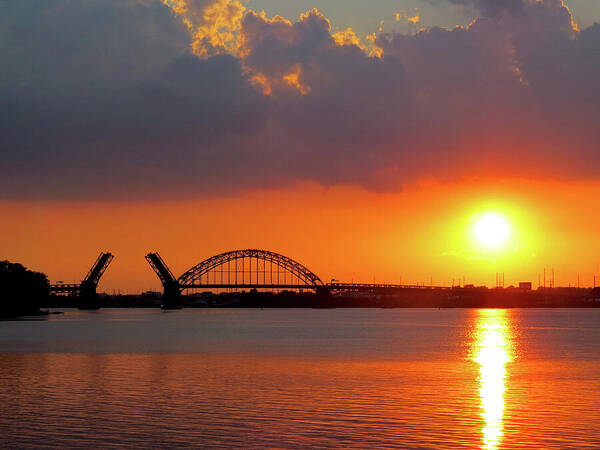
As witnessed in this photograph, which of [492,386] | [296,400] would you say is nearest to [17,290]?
[492,386]

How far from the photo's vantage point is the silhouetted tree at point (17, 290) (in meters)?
159

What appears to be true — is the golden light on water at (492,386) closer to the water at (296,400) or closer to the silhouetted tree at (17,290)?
the water at (296,400)

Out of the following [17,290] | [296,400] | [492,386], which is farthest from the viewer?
[17,290]

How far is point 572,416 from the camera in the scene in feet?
111

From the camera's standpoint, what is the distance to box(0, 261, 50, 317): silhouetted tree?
159m

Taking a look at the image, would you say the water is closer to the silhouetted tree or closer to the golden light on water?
the golden light on water

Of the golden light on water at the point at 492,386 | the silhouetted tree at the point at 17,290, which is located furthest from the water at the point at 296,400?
the silhouetted tree at the point at 17,290

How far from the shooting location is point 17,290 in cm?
16112

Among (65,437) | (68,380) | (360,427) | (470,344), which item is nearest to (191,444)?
(65,437)

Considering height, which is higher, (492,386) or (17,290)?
(17,290)

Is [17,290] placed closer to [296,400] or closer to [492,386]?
[492,386]

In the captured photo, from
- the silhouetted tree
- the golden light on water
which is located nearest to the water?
the golden light on water

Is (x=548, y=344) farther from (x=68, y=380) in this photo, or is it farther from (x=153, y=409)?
(x=153, y=409)

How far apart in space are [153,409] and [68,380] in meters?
13.7
